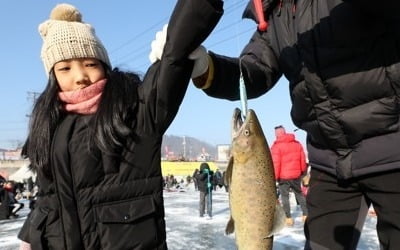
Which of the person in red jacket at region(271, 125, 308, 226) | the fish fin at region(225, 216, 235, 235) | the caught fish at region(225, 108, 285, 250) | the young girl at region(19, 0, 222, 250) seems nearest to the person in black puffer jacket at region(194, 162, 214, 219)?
the person in red jacket at region(271, 125, 308, 226)

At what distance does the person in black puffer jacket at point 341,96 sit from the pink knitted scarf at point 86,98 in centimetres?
51

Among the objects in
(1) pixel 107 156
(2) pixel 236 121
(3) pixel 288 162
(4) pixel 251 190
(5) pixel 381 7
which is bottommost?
(3) pixel 288 162

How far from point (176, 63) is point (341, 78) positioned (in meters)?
0.81

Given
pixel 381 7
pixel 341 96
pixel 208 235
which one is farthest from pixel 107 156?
pixel 208 235

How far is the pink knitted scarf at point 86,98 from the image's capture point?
237 centimetres

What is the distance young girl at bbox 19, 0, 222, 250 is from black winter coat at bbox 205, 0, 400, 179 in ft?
1.12

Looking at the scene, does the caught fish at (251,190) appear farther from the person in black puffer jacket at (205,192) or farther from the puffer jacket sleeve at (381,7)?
the person in black puffer jacket at (205,192)

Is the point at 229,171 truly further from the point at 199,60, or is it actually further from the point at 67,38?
the point at 67,38

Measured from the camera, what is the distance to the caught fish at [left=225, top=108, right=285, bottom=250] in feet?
6.06

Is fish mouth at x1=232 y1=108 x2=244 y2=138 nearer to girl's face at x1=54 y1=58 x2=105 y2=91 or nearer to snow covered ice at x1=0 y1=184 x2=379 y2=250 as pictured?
girl's face at x1=54 y1=58 x2=105 y2=91

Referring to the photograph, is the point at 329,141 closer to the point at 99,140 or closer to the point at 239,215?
the point at 239,215

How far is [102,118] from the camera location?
229cm

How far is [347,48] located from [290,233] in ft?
21.9

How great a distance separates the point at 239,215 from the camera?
6.13 feet
